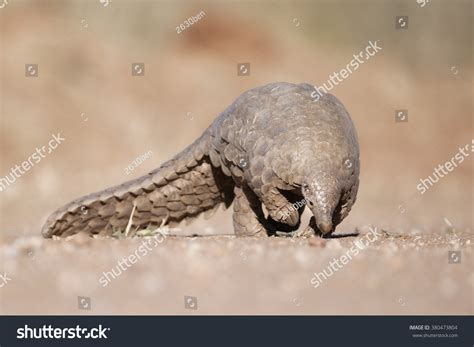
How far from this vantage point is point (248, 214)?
10016mm

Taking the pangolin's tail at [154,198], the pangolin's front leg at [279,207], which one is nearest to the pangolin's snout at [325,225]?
the pangolin's front leg at [279,207]

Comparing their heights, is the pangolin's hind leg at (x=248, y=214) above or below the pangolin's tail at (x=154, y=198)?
below

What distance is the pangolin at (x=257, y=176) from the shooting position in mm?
8836

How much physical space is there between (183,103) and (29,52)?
5.22 metres

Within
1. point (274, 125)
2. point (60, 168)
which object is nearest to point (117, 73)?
point (60, 168)

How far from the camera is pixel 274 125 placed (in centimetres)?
917

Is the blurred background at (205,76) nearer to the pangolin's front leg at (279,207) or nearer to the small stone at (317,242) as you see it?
the pangolin's front leg at (279,207)

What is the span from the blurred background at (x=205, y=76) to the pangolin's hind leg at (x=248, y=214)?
37.5 feet

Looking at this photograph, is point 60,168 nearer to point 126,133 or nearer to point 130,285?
point 126,133

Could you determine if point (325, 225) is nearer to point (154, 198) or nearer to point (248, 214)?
point (248, 214)

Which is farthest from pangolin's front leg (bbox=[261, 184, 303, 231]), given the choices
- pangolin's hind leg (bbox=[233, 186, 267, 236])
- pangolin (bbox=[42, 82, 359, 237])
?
pangolin's hind leg (bbox=[233, 186, 267, 236])

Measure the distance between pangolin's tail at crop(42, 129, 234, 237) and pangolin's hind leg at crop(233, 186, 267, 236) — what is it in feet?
2.08

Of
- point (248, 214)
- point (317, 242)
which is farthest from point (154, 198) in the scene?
point (317, 242)

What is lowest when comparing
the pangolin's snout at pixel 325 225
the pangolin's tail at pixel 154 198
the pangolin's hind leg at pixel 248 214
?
the pangolin's snout at pixel 325 225
